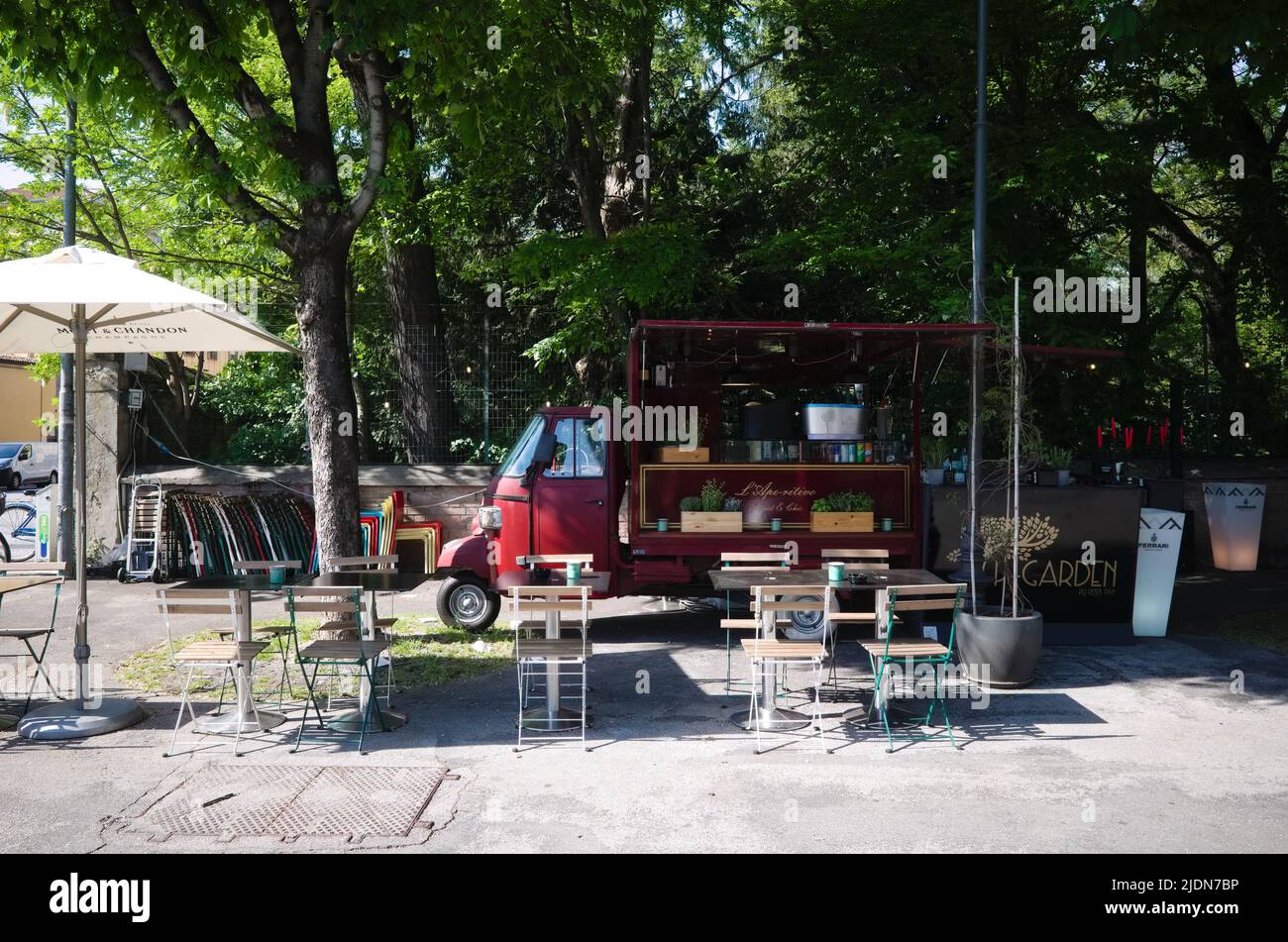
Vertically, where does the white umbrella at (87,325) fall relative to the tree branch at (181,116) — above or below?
below

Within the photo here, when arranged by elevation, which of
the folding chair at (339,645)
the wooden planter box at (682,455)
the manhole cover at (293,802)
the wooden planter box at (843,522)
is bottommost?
the manhole cover at (293,802)

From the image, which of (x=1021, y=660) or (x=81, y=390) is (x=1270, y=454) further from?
(x=81, y=390)

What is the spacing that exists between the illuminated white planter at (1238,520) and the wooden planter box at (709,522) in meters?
8.88

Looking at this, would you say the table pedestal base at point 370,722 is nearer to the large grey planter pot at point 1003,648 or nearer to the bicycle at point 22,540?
the large grey planter pot at point 1003,648

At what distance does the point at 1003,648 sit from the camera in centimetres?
845

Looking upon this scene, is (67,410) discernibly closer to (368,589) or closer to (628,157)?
(628,157)

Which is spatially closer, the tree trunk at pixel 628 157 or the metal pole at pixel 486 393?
the metal pole at pixel 486 393

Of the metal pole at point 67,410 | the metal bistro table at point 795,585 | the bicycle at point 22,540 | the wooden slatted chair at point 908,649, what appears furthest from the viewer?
the bicycle at point 22,540

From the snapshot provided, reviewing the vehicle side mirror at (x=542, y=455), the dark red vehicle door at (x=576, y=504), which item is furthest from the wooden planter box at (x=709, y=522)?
the vehicle side mirror at (x=542, y=455)

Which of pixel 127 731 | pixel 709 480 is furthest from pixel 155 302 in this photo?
pixel 709 480

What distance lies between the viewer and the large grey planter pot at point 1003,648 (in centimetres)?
841

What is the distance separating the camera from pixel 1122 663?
31.0ft

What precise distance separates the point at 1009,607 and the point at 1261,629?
10.9 feet

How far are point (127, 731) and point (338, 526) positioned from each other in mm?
2789
